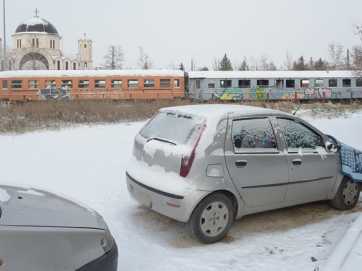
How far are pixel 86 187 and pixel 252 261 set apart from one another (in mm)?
3643

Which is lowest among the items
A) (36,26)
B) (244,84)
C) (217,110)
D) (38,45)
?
(217,110)

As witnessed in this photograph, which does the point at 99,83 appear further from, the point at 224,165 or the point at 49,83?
the point at 224,165

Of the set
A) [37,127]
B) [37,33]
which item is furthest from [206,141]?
[37,33]

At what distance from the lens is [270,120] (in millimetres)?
5203

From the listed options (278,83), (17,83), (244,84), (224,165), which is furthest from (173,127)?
(17,83)

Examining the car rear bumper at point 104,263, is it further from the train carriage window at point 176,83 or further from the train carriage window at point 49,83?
the train carriage window at point 49,83

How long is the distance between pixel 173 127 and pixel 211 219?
4.14 feet

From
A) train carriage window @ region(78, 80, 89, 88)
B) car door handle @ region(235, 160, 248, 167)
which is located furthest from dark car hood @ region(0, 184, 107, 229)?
train carriage window @ region(78, 80, 89, 88)

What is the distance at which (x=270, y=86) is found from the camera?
1328 inches

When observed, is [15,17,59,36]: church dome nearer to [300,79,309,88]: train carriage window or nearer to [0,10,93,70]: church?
[0,10,93,70]: church

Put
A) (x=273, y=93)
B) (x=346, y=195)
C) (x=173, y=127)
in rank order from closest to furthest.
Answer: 1. (x=173, y=127)
2. (x=346, y=195)
3. (x=273, y=93)

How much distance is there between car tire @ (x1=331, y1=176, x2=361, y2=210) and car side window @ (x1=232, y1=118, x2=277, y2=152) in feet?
4.97

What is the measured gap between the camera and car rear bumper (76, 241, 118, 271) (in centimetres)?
281

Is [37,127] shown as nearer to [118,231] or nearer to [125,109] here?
[125,109]
